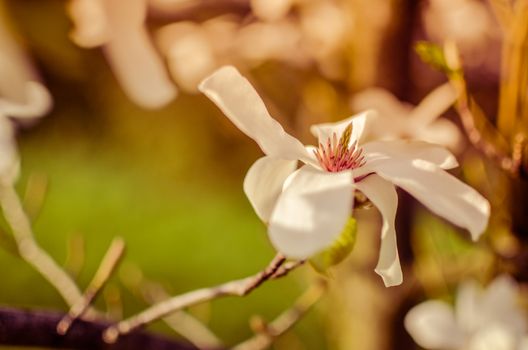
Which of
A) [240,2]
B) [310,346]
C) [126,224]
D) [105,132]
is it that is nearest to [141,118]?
[105,132]

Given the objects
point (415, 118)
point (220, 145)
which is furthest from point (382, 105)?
point (220, 145)

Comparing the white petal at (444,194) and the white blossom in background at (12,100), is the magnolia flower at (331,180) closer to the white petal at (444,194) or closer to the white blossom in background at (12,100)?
the white petal at (444,194)

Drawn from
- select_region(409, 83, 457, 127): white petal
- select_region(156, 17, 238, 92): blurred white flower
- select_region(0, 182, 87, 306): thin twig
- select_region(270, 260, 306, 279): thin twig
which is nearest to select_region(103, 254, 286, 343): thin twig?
select_region(270, 260, 306, 279): thin twig

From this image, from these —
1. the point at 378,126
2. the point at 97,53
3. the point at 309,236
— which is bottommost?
the point at 97,53

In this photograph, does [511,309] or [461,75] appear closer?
[461,75]

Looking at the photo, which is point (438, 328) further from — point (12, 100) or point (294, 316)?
point (12, 100)

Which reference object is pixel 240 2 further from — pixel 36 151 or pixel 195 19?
pixel 36 151

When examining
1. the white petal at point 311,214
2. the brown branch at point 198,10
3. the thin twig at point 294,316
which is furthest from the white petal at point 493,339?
the brown branch at point 198,10
